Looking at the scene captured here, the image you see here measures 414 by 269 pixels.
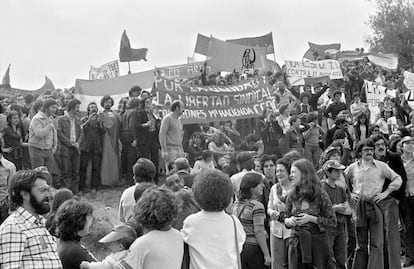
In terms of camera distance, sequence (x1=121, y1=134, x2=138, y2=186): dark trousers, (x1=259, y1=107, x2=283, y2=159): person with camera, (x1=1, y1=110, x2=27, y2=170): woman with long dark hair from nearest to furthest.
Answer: (x1=1, y1=110, x2=27, y2=170): woman with long dark hair < (x1=121, y1=134, x2=138, y2=186): dark trousers < (x1=259, y1=107, x2=283, y2=159): person with camera

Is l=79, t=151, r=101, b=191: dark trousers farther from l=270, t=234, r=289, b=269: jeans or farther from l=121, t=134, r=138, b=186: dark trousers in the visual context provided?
l=270, t=234, r=289, b=269: jeans

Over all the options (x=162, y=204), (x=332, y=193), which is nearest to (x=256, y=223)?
(x=332, y=193)

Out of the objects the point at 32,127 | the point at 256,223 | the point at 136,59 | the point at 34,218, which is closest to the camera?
the point at 34,218

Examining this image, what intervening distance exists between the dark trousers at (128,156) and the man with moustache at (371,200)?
17.6 feet

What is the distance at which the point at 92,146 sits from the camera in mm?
13094

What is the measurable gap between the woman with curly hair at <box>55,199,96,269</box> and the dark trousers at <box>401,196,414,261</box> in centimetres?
652

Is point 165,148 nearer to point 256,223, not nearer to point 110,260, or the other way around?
point 256,223

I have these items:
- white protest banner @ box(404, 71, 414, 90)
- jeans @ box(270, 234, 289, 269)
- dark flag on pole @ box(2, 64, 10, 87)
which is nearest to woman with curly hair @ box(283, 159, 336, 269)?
jeans @ box(270, 234, 289, 269)

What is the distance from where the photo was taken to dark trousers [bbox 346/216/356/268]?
8.91 m

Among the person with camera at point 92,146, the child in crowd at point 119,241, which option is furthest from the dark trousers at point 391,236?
the person with camera at point 92,146

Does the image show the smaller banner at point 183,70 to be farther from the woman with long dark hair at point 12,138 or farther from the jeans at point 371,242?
the jeans at point 371,242

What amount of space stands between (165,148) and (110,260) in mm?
7155

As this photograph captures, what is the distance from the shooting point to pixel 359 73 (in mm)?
23891

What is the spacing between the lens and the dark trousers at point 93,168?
1315 centimetres
